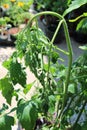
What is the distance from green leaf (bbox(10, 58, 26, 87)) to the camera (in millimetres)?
1260

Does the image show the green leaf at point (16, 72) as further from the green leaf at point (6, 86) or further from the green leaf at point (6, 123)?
the green leaf at point (6, 123)

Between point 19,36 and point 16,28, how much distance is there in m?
2.67

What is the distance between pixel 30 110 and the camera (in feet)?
3.94

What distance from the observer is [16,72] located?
1.26 metres

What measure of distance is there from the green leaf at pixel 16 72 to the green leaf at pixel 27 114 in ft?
0.35

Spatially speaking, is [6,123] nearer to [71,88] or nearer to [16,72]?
[16,72]

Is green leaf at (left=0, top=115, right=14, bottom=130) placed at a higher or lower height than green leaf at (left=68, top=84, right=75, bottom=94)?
lower

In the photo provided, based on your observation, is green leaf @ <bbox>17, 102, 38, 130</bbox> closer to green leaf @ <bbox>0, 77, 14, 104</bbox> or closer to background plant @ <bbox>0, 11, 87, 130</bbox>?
background plant @ <bbox>0, 11, 87, 130</bbox>

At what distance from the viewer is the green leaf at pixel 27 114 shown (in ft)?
3.90

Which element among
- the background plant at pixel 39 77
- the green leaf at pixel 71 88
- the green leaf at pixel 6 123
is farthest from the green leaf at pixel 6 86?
the green leaf at pixel 71 88

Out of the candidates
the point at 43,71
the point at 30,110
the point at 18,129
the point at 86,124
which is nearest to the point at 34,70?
the point at 43,71

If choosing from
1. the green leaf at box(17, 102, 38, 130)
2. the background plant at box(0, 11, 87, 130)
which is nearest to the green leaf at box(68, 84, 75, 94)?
the background plant at box(0, 11, 87, 130)

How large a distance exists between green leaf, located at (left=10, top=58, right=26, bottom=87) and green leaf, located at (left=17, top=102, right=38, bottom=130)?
108 millimetres

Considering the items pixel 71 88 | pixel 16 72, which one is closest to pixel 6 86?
pixel 16 72
